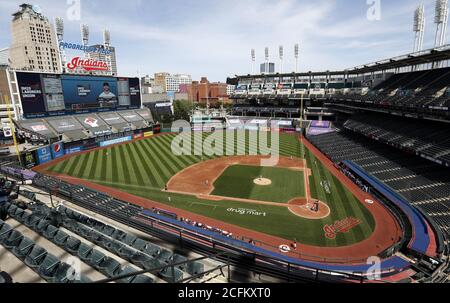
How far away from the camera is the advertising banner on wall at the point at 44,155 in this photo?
40.5m

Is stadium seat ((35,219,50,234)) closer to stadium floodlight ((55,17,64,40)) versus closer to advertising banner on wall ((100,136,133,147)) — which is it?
advertising banner on wall ((100,136,133,147))

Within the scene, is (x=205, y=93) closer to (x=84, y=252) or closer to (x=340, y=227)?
(x=340, y=227)

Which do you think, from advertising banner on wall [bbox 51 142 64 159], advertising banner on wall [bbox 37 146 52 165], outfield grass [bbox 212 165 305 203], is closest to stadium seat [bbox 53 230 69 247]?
outfield grass [bbox 212 165 305 203]

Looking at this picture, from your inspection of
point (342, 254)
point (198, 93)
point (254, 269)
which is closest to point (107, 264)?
point (254, 269)

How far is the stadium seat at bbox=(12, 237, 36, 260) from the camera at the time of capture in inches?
375

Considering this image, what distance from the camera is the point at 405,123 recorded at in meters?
38.0

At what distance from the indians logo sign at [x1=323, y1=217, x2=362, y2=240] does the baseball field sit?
0.31 feet

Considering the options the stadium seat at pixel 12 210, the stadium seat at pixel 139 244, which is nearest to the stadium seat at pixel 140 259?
the stadium seat at pixel 139 244

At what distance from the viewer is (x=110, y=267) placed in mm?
9117

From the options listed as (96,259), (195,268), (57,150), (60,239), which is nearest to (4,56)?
(57,150)

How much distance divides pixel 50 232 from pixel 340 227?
21617mm

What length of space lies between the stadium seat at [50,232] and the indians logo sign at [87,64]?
173 feet

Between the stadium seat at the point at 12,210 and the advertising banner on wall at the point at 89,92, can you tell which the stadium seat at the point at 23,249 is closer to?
the stadium seat at the point at 12,210
